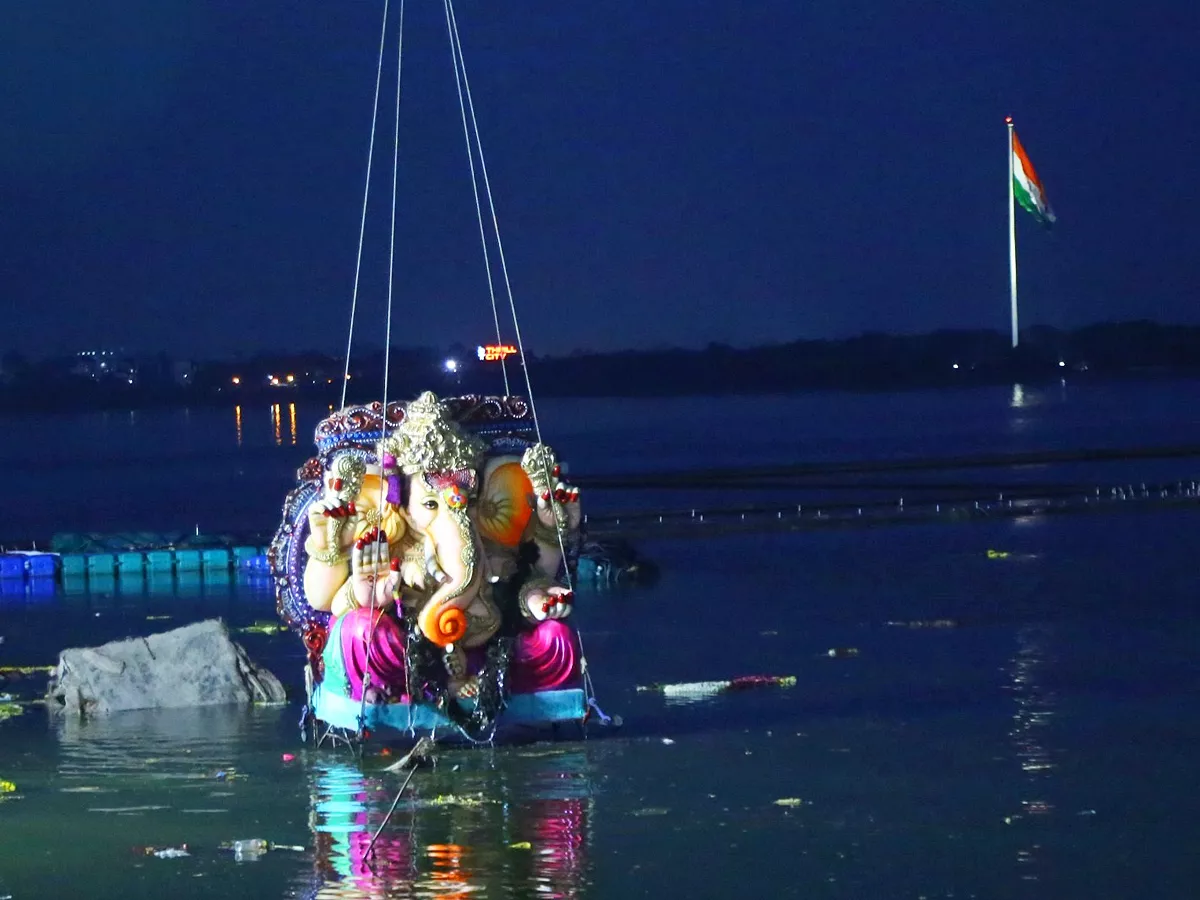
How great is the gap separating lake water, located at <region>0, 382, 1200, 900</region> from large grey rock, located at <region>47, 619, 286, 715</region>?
0.38 meters

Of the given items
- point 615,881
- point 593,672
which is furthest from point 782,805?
point 593,672

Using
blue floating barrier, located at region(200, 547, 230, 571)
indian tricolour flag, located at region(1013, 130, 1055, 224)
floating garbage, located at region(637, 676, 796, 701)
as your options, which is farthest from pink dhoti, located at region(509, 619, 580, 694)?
indian tricolour flag, located at region(1013, 130, 1055, 224)

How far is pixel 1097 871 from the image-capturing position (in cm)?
1049

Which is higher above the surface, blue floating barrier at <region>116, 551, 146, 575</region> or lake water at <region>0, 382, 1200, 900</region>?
blue floating barrier at <region>116, 551, 146, 575</region>

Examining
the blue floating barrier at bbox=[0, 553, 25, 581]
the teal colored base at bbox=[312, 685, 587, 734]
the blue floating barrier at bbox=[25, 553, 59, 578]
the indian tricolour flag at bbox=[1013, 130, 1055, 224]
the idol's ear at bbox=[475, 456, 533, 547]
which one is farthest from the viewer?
the indian tricolour flag at bbox=[1013, 130, 1055, 224]

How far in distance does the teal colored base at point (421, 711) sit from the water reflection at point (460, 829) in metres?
0.24

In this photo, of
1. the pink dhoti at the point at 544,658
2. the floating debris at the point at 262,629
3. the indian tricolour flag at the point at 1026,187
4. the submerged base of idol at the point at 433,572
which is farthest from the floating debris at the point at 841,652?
the indian tricolour flag at the point at 1026,187

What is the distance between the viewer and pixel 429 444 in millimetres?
13359

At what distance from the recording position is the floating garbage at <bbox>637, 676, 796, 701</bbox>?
53.0 feet

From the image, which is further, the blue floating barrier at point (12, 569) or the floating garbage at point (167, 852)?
the blue floating barrier at point (12, 569)

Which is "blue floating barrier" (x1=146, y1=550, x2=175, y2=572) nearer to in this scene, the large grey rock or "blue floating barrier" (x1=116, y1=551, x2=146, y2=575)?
"blue floating barrier" (x1=116, y1=551, x2=146, y2=575)

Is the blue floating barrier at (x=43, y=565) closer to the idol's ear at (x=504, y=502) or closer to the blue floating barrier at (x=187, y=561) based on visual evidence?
the blue floating barrier at (x=187, y=561)

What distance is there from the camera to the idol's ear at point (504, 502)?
13.6 meters

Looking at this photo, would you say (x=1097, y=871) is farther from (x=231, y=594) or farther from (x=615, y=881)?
(x=231, y=594)
